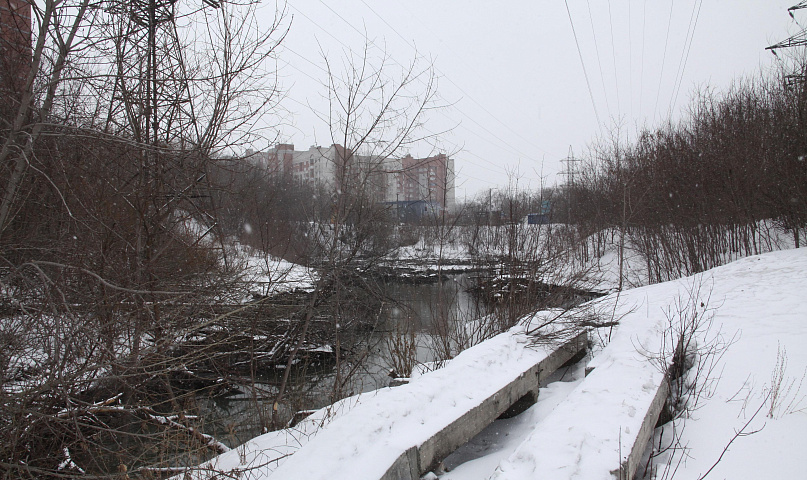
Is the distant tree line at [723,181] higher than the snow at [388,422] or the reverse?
higher

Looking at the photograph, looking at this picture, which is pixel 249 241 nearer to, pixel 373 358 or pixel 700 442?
pixel 373 358

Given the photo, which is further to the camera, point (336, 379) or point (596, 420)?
point (336, 379)

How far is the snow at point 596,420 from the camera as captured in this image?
2.81 meters

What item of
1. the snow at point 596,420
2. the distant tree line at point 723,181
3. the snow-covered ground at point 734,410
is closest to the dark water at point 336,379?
the snow at point 596,420

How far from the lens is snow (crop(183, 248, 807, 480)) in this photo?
2812 mm

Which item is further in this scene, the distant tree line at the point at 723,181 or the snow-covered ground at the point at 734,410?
the distant tree line at the point at 723,181

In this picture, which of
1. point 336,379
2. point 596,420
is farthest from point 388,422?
point 336,379

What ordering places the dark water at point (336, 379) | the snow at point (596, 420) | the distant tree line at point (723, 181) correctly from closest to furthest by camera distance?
the snow at point (596, 420)
the dark water at point (336, 379)
the distant tree line at point (723, 181)

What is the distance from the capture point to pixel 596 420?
3125 mm

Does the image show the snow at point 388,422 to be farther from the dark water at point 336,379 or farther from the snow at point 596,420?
the dark water at point 336,379

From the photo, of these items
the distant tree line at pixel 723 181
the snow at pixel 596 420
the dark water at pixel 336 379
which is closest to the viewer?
the snow at pixel 596 420

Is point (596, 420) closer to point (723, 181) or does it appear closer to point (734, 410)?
point (734, 410)

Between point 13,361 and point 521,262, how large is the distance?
6.54m

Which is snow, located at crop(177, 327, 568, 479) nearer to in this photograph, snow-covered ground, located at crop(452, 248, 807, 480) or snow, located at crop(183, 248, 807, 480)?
snow, located at crop(183, 248, 807, 480)
